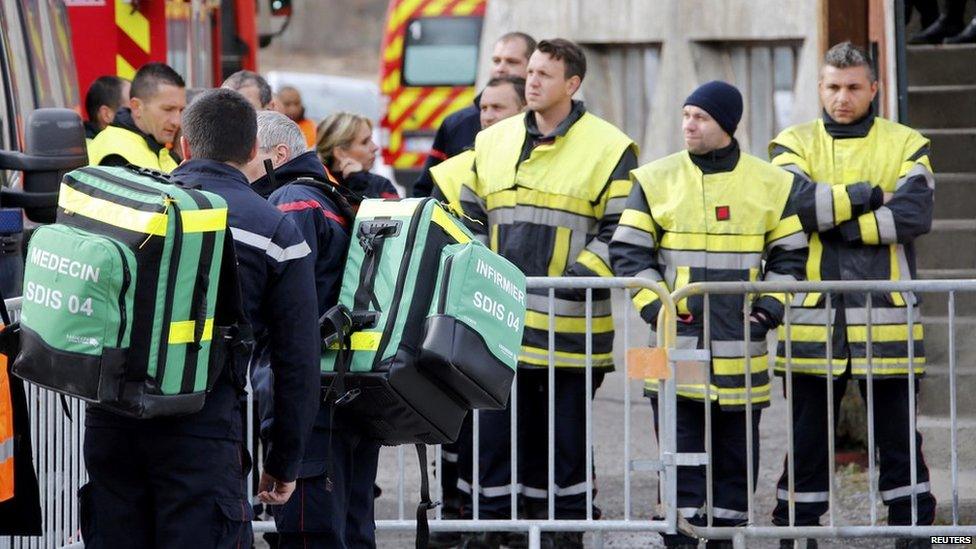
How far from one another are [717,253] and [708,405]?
0.59m

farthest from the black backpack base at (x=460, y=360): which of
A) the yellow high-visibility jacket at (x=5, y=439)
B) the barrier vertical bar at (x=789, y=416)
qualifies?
the barrier vertical bar at (x=789, y=416)

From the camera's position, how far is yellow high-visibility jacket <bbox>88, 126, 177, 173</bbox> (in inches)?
290

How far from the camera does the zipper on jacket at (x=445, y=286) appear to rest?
477 centimetres

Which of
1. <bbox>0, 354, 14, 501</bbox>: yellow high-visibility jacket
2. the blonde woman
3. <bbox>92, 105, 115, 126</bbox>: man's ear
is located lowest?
<bbox>0, 354, 14, 501</bbox>: yellow high-visibility jacket

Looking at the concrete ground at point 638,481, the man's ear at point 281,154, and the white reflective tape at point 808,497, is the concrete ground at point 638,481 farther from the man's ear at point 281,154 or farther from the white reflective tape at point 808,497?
the man's ear at point 281,154

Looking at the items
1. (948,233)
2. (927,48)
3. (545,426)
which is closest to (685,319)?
(545,426)

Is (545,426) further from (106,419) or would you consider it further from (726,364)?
(106,419)

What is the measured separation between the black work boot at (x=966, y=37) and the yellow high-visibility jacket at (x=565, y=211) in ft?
11.1

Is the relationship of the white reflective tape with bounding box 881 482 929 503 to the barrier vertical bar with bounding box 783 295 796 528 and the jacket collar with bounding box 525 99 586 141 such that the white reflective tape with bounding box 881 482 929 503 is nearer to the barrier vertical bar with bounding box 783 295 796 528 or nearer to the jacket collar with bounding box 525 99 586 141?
the barrier vertical bar with bounding box 783 295 796 528

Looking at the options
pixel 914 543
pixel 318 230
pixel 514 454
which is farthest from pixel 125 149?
pixel 914 543

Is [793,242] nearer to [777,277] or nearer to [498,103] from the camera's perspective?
[777,277]

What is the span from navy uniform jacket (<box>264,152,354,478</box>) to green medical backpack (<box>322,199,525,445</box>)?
0.10m

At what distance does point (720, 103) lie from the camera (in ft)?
22.2

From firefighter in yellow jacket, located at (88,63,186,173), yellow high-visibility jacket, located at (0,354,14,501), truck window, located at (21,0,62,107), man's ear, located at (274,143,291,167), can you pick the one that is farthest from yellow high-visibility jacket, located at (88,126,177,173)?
yellow high-visibility jacket, located at (0,354,14,501)
